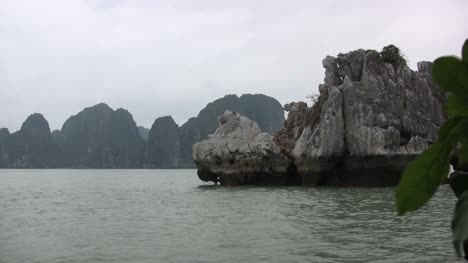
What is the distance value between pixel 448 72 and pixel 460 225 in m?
0.29

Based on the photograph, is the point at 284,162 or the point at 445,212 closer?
the point at 445,212

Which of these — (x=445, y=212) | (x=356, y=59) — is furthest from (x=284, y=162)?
(x=445, y=212)

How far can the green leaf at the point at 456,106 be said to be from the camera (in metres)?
1.01

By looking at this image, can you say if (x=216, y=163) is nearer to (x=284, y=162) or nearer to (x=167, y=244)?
(x=284, y=162)

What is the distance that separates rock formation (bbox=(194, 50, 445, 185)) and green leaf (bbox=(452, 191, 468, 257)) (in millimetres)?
40275

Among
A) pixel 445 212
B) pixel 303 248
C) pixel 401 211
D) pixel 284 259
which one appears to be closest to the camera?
pixel 401 211

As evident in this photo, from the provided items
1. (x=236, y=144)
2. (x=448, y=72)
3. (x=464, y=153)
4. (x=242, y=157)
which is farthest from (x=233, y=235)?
(x=236, y=144)

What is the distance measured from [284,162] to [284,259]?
33.5 metres

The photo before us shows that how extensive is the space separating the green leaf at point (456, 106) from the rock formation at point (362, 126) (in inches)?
1585

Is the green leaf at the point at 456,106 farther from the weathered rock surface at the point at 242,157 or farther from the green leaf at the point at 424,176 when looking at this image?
the weathered rock surface at the point at 242,157

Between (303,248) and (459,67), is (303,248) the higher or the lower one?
the lower one

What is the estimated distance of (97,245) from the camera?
14523 millimetres

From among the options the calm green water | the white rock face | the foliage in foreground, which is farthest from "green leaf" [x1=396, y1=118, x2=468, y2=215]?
the white rock face

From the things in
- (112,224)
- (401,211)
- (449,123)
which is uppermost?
(449,123)
